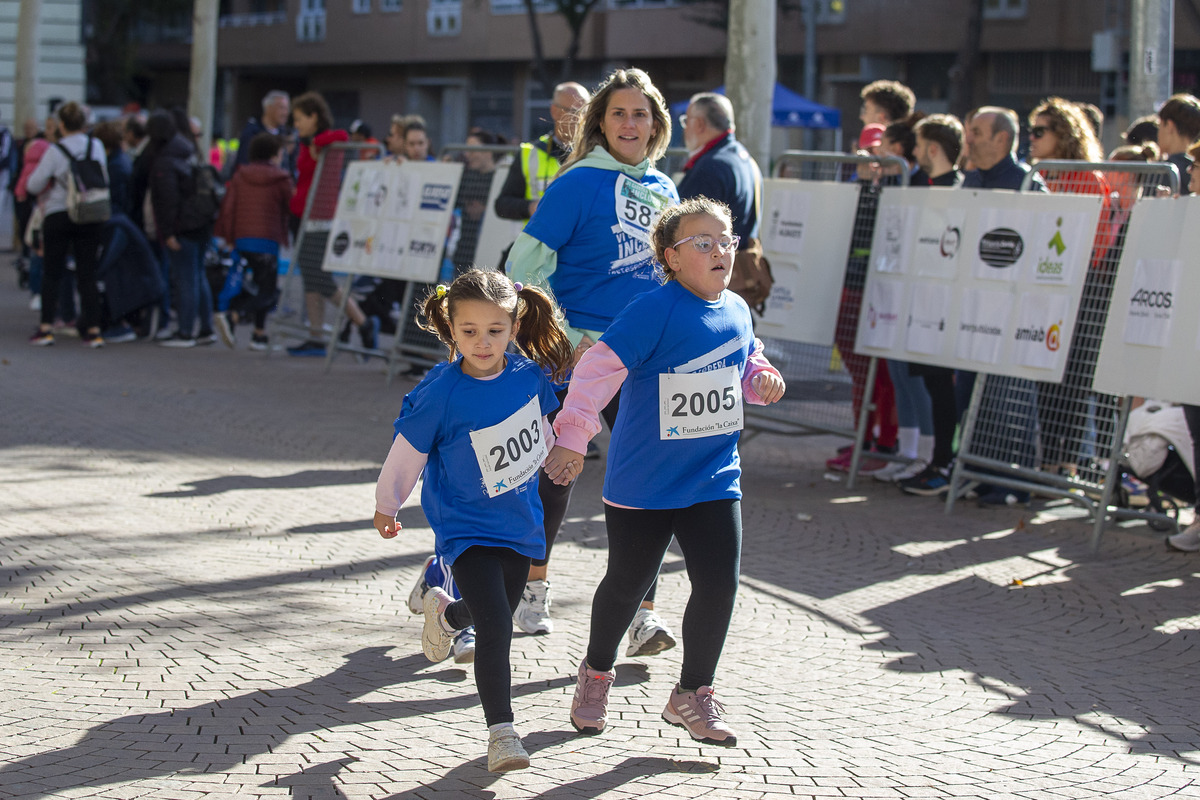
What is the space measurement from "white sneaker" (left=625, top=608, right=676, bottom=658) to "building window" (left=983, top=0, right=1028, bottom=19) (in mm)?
32481

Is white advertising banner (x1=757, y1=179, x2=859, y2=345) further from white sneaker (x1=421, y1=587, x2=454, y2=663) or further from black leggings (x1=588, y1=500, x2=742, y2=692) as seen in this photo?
white sneaker (x1=421, y1=587, x2=454, y2=663)

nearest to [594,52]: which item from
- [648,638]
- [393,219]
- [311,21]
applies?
[311,21]

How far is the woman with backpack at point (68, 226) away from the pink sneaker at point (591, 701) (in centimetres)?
952

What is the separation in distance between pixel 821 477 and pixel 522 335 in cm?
483

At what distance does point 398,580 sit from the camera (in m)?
5.70

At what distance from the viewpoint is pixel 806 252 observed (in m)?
8.63

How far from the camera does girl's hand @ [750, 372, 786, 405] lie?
402 cm

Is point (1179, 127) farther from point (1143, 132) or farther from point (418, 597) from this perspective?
point (418, 597)

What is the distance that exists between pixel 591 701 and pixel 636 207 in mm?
1943

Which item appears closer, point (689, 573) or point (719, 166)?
point (689, 573)

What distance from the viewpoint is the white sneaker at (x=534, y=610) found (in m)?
5.02

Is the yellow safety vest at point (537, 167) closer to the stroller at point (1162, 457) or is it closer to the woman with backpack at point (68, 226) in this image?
the stroller at point (1162, 457)

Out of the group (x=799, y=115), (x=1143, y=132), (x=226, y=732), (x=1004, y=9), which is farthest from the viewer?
(x=1004, y=9)

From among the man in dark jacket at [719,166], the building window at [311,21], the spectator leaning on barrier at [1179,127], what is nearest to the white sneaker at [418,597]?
the man in dark jacket at [719,166]
